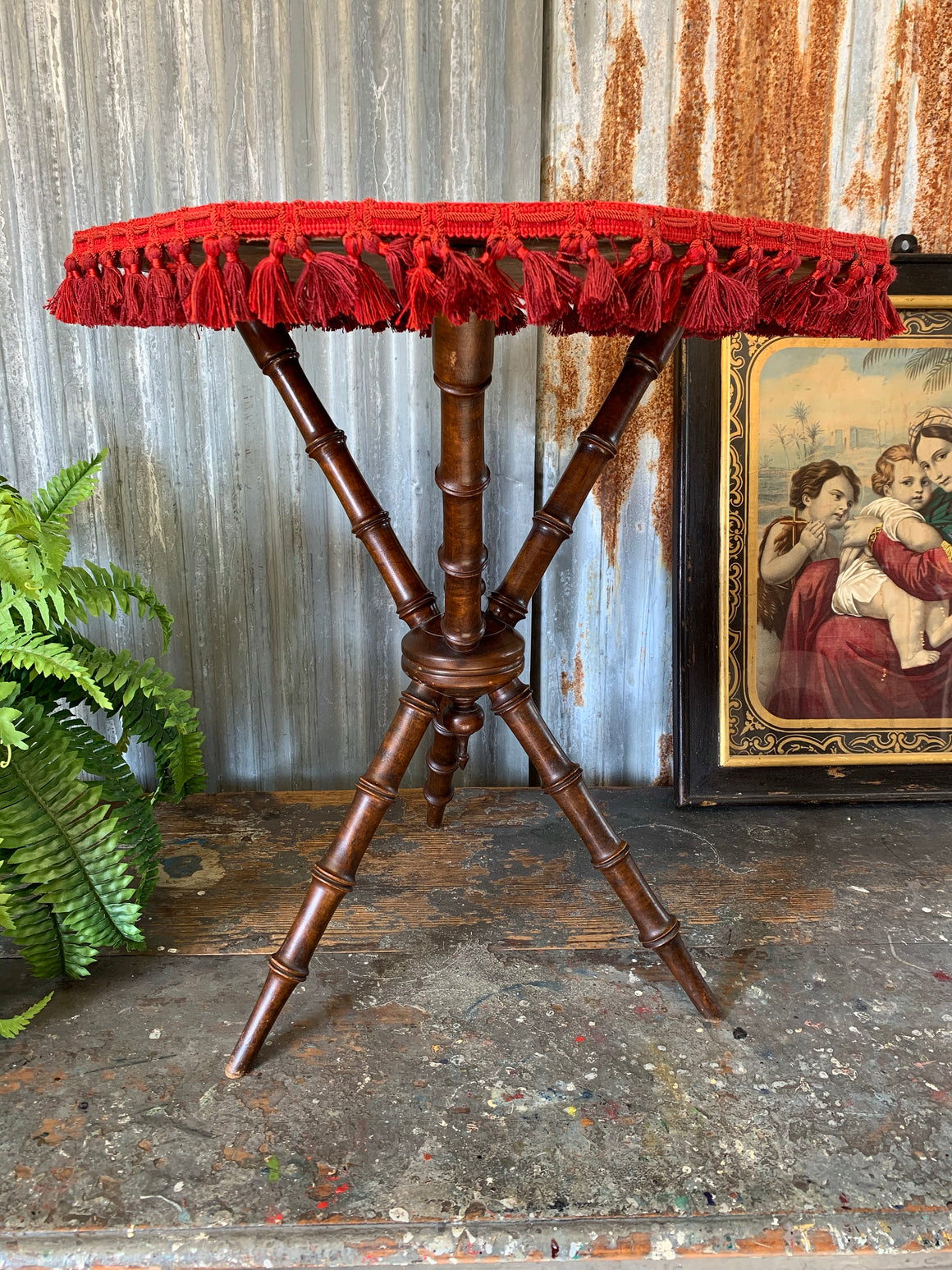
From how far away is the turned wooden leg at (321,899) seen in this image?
1203 mm

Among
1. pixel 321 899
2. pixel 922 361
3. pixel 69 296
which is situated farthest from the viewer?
pixel 922 361

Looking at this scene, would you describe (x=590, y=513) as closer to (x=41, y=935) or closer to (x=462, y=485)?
(x=462, y=485)

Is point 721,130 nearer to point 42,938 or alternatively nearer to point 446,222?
point 446,222

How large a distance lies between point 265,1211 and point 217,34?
199 centimetres

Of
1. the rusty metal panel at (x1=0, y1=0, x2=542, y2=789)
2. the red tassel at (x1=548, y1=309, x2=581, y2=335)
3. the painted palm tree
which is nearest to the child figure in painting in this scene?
the painted palm tree

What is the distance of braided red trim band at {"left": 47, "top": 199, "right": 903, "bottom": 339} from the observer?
89 cm

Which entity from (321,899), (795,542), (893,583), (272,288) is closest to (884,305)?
(272,288)

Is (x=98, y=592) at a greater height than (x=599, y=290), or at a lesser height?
lesser

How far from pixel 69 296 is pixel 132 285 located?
5.6 inches

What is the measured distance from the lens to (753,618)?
1935mm

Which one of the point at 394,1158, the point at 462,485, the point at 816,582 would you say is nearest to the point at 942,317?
the point at 816,582

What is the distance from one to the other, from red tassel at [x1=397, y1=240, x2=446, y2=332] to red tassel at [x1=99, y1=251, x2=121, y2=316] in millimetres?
391

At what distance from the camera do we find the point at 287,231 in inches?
35.2

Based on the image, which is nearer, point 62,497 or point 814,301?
point 814,301
